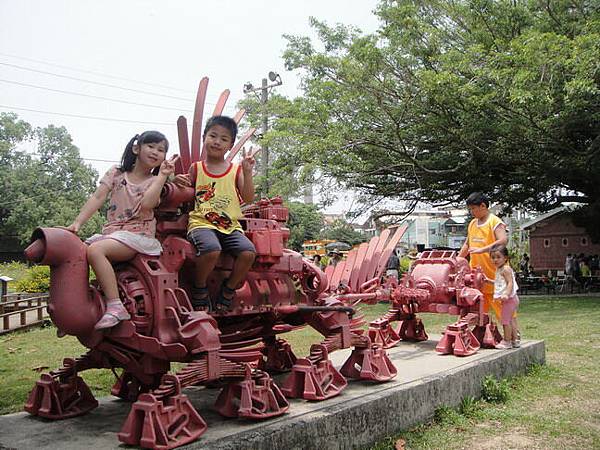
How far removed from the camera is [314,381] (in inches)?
182

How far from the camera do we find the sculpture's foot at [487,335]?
703 cm

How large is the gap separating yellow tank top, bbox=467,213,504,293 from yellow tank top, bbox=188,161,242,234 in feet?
12.2

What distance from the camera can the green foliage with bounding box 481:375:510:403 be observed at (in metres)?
5.98

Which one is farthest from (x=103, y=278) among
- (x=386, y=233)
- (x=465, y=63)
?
(x=465, y=63)

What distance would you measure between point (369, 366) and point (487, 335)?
244 centimetres

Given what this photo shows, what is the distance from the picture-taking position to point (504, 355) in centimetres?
662

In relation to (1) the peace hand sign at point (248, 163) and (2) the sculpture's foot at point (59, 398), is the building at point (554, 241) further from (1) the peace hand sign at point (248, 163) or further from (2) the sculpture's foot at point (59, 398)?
(2) the sculpture's foot at point (59, 398)

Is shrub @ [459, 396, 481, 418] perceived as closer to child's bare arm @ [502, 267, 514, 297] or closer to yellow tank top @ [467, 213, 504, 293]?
child's bare arm @ [502, 267, 514, 297]

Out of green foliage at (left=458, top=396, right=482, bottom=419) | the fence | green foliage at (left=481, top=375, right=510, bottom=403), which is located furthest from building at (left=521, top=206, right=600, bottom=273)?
green foliage at (left=458, top=396, right=482, bottom=419)

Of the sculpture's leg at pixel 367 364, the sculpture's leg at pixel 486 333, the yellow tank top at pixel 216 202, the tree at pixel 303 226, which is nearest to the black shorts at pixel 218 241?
the yellow tank top at pixel 216 202

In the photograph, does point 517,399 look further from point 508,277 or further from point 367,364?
point 367,364

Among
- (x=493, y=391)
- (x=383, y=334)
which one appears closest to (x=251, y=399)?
(x=493, y=391)

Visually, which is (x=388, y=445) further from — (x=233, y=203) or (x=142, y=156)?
(x=142, y=156)

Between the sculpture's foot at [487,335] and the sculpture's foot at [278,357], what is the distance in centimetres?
242
